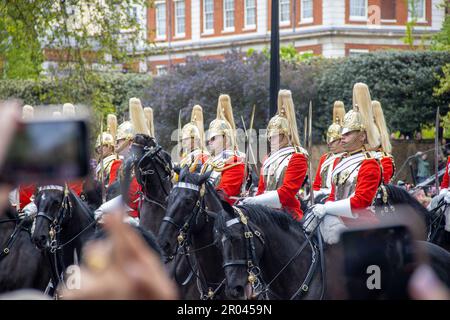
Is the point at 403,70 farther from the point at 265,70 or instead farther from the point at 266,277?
the point at 266,277

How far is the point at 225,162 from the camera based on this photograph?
1175 cm

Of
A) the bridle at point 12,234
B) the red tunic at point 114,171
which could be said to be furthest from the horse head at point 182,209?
the red tunic at point 114,171

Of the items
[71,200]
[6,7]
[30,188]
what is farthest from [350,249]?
[6,7]

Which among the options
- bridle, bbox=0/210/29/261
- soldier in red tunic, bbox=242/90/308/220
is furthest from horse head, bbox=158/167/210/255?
bridle, bbox=0/210/29/261

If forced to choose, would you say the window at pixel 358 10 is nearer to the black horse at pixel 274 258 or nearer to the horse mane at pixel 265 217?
the black horse at pixel 274 258

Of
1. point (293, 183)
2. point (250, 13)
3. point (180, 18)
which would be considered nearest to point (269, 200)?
point (293, 183)

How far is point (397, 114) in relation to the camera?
34938 mm

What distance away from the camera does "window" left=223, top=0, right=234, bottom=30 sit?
55438 mm

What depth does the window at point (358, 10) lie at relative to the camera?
50844 mm

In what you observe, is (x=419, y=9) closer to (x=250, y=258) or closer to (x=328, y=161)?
(x=328, y=161)

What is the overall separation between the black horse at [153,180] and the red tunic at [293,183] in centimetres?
141

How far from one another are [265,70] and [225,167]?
2291cm

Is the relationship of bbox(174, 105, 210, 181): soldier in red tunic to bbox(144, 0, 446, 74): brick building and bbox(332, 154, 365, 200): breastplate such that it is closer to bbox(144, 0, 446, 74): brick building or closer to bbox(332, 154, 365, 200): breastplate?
bbox(332, 154, 365, 200): breastplate

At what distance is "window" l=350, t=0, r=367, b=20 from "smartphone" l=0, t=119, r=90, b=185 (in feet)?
161
